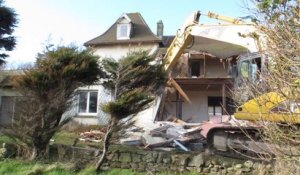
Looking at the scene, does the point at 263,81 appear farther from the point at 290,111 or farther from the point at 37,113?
the point at 37,113

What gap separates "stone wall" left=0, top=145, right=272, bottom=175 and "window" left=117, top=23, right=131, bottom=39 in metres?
19.2

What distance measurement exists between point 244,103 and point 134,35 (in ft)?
81.4

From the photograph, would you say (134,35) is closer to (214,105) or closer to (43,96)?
(214,105)

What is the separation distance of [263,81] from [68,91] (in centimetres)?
775

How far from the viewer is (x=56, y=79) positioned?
36.6ft

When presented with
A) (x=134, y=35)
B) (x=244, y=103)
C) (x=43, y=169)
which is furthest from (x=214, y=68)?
(x=244, y=103)

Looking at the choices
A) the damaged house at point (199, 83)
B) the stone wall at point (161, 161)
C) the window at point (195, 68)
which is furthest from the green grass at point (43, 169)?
the window at point (195, 68)

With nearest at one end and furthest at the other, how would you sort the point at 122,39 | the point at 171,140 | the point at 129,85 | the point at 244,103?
the point at 244,103
the point at 129,85
the point at 171,140
the point at 122,39

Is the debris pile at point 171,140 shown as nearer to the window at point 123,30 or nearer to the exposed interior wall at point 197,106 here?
the exposed interior wall at point 197,106

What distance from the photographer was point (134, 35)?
30.4m

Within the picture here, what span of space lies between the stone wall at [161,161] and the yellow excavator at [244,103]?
579mm

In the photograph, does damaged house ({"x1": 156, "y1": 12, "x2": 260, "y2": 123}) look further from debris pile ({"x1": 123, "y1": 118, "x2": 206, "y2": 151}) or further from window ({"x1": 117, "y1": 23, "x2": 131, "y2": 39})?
debris pile ({"x1": 123, "y1": 118, "x2": 206, "y2": 151})

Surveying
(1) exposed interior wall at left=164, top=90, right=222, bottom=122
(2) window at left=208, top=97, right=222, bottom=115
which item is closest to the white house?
(1) exposed interior wall at left=164, top=90, right=222, bottom=122

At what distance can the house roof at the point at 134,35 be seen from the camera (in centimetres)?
2917
